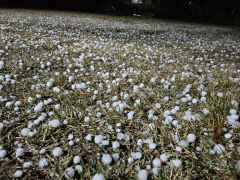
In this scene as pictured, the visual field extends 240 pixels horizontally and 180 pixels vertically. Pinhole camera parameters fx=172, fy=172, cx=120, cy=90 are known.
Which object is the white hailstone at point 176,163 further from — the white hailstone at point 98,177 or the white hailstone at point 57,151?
the white hailstone at point 57,151

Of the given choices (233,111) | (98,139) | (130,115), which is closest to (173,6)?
(233,111)

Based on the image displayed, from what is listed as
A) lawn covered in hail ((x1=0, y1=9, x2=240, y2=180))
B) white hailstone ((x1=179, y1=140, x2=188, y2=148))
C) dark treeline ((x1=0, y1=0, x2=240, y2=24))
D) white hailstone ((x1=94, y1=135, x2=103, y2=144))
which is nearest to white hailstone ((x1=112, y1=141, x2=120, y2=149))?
lawn covered in hail ((x1=0, y1=9, x2=240, y2=180))

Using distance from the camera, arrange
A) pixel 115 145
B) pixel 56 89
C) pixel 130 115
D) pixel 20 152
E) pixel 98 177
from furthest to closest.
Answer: pixel 56 89, pixel 130 115, pixel 115 145, pixel 20 152, pixel 98 177

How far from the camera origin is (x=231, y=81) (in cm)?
246

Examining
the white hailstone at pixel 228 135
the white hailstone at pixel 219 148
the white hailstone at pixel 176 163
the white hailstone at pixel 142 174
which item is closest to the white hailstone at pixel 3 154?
the white hailstone at pixel 142 174

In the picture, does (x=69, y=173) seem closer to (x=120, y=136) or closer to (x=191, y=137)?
(x=120, y=136)

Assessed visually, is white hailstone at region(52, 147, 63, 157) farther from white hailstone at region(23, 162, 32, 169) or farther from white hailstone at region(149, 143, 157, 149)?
white hailstone at region(149, 143, 157, 149)

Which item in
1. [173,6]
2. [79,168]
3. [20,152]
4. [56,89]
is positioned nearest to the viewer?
[79,168]

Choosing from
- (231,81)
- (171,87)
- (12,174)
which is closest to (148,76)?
(171,87)

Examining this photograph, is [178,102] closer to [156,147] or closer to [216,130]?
[216,130]

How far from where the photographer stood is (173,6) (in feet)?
73.9

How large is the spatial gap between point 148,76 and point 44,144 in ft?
5.66

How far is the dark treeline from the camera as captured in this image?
60.4 feet

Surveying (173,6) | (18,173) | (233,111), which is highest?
(173,6)
